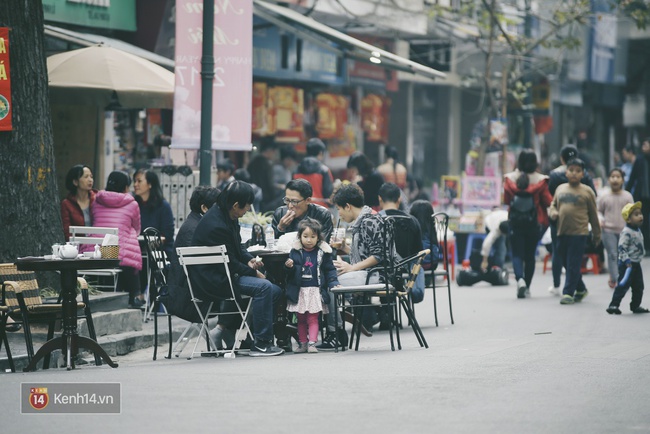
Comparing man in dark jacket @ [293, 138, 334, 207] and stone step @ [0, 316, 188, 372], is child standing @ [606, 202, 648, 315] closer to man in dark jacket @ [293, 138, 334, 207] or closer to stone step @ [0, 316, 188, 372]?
stone step @ [0, 316, 188, 372]

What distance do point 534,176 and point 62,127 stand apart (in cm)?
686

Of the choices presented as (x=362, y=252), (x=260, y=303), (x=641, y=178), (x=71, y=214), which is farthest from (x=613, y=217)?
(x=260, y=303)

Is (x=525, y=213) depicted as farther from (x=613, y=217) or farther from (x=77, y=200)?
(x=77, y=200)

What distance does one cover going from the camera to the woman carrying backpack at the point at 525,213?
17.5 meters

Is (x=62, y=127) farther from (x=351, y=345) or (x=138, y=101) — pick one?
(x=351, y=345)

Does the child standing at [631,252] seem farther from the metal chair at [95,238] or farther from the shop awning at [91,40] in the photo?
the shop awning at [91,40]

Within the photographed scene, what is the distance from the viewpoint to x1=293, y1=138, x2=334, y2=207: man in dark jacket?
19.5 metres

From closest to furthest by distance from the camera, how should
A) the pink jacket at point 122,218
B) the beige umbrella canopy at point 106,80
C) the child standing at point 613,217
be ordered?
the pink jacket at point 122,218, the beige umbrella canopy at point 106,80, the child standing at point 613,217

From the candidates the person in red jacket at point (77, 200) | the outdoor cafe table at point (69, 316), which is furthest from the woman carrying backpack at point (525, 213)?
the outdoor cafe table at point (69, 316)

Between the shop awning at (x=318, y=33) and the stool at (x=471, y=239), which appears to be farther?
the stool at (x=471, y=239)

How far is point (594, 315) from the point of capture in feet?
50.3

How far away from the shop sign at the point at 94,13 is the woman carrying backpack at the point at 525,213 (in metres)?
6.59

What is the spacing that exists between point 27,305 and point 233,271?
1.83 meters

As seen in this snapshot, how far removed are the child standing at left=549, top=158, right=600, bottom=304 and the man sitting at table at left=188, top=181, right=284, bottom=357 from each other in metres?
6.06
